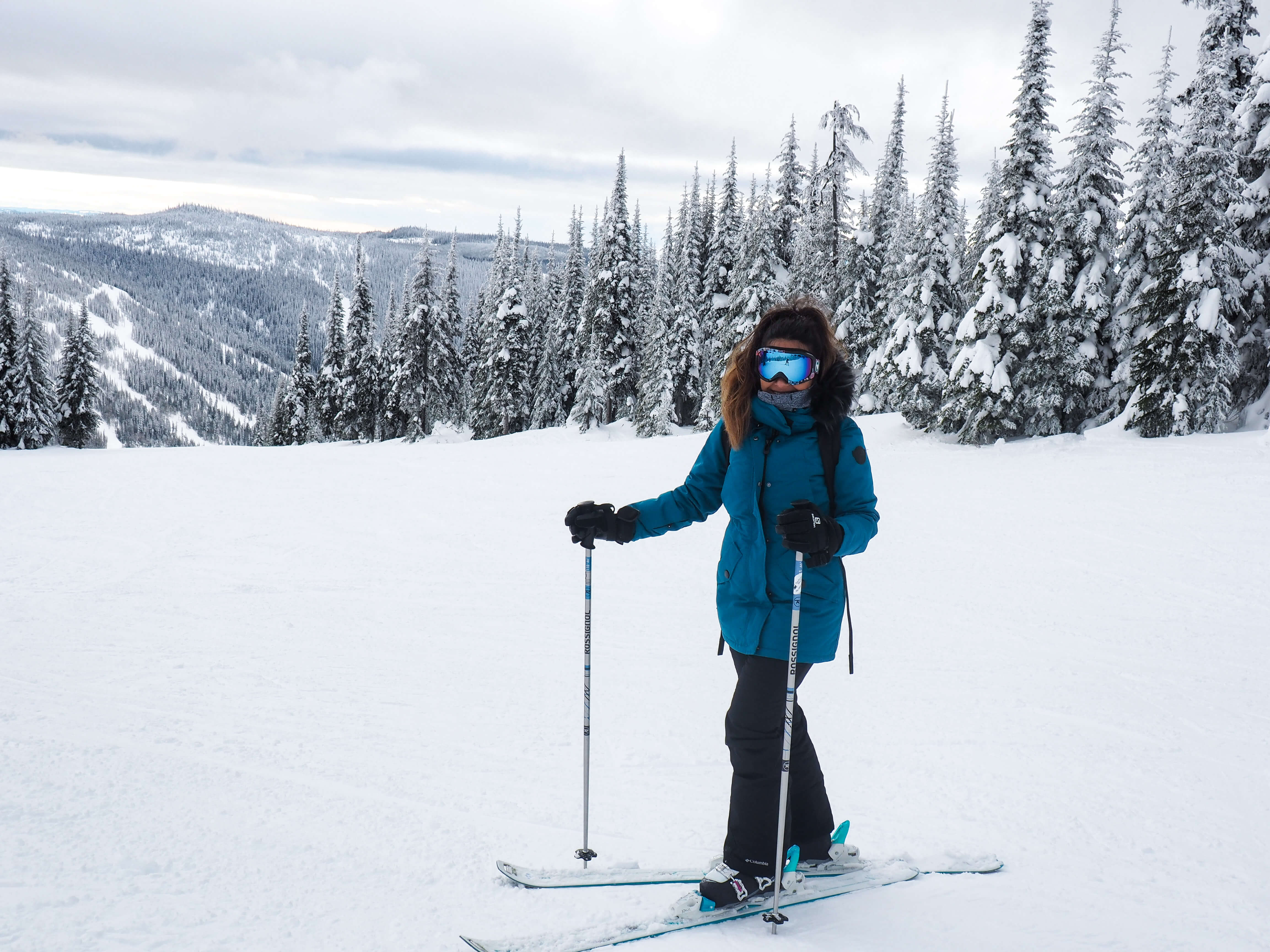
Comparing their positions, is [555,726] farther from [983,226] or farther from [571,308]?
[571,308]

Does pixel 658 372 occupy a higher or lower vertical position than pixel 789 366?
higher

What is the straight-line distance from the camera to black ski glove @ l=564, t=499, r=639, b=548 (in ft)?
11.3

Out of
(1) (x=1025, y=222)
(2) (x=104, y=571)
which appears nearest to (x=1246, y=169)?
(1) (x=1025, y=222)

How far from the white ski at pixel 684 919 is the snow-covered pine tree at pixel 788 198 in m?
28.9

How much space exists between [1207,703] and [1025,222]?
1662cm

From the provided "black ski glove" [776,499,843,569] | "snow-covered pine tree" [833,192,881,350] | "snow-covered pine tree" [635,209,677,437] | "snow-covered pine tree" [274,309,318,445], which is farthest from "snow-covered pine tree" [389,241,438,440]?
"black ski glove" [776,499,843,569]

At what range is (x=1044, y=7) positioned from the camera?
18.5 metres

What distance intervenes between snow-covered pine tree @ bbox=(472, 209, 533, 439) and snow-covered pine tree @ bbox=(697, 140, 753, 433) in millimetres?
10485

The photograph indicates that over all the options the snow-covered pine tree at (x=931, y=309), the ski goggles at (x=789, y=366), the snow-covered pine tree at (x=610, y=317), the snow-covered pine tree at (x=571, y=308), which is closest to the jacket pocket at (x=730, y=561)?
the ski goggles at (x=789, y=366)

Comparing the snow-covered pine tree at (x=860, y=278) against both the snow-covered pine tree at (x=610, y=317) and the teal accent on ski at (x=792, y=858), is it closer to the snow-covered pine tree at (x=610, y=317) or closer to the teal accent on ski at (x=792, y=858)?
the snow-covered pine tree at (x=610, y=317)

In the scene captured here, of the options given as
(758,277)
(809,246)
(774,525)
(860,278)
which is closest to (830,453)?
(774,525)

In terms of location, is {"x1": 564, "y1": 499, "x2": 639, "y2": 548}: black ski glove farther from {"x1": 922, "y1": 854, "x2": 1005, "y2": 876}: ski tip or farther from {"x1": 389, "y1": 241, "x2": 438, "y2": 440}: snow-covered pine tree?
{"x1": 389, "y1": 241, "x2": 438, "y2": 440}: snow-covered pine tree

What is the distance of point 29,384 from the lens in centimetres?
3525

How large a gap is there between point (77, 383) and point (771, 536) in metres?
47.4
